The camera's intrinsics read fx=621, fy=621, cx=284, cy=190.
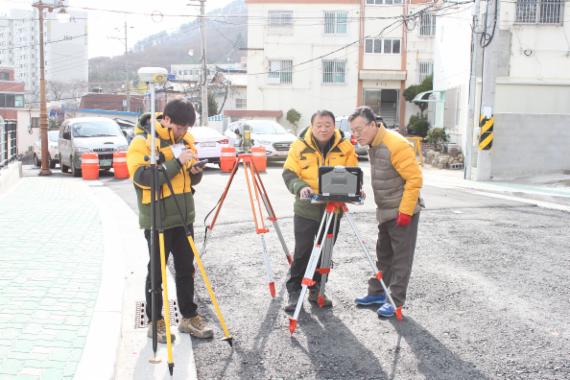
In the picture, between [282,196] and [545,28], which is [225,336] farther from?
[545,28]

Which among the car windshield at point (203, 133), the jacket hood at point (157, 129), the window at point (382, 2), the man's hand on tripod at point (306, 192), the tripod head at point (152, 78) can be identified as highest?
the window at point (382, 2)

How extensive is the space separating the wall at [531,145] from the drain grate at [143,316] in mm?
14327

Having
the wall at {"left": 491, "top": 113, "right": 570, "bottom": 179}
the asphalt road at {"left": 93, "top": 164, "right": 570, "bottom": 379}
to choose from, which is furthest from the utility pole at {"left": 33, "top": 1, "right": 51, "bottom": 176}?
the wall at {"left": 491, "top": 113, "right": 570, "bottom": 179}

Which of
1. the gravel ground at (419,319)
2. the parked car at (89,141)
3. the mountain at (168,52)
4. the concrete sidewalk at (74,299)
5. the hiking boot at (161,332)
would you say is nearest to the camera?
the concrete sidewalk at (74,299)

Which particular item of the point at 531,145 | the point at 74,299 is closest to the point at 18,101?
the point at 531,145

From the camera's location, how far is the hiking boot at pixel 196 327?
187 inches

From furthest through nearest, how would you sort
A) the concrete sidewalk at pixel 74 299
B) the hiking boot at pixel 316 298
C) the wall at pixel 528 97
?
the wall at pixel 528 97 < the hiking boot at pixel 316 298 < the concrete sidewalk at pixel 74 299

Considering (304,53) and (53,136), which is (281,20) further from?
(53,136)

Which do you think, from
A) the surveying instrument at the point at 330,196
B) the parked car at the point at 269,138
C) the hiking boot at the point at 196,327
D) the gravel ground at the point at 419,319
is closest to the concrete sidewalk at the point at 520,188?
the parked car at the point at 269,138

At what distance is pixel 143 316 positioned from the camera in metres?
5.29

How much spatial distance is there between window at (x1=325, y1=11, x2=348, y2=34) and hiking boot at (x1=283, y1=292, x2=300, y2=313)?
3698 cm

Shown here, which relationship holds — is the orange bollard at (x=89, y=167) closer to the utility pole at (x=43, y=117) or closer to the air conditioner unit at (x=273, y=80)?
the utility pole at (x=43, y=117)

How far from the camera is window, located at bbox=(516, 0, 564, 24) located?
20.3 metres

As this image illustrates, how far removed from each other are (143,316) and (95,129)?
50.8 ft
